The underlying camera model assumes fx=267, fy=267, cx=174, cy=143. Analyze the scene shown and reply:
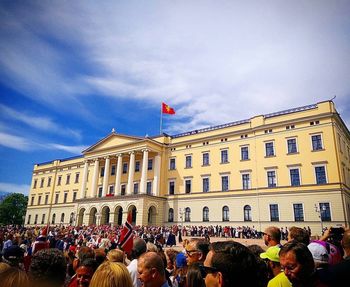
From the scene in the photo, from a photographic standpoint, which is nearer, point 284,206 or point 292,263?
point 292,263

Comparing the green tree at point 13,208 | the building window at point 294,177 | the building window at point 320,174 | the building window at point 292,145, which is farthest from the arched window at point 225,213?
the green tree at point 13,208

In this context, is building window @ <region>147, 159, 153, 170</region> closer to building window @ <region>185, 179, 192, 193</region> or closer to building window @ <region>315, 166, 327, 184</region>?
building window @ <region>185, 179, 192, 193</region>

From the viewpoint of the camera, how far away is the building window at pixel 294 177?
30.8 meters

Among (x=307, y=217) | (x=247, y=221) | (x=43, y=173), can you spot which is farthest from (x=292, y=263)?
(x=43, y=173)

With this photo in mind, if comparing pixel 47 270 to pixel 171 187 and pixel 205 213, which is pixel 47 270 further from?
pixel 171 187

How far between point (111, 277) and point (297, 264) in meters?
1.91

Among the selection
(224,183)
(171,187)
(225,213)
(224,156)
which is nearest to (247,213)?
(225,213)

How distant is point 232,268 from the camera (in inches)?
80.8

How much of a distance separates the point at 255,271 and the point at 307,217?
30.9 meters

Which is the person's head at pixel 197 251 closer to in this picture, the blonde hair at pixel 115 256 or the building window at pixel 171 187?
the blonde hair at pixel 115 256

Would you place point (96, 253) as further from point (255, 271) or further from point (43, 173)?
point (43, 173)

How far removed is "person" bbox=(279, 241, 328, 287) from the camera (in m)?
2.76

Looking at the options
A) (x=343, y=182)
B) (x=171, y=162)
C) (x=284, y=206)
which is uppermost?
(x=171, y=162)

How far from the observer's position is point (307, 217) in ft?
94.8
